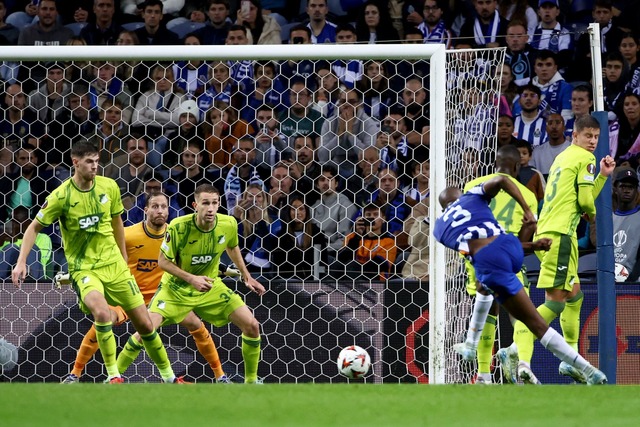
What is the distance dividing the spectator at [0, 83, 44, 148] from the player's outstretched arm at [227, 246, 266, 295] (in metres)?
2.84

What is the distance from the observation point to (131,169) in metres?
11.1

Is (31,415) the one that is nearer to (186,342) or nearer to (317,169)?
(186,342)

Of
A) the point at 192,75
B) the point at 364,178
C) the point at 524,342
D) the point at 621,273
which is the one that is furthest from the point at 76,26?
the point at 524,342

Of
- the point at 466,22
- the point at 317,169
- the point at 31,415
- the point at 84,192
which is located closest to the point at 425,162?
the point at 317,169

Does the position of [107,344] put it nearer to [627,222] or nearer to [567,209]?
[567,209]

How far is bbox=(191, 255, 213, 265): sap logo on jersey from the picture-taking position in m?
9.55

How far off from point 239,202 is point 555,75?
4.17 metres

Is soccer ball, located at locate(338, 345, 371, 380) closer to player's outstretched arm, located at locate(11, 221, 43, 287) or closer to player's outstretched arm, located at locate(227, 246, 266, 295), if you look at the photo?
player's outstretched arm, located at locate(227, 246, 266, 295)

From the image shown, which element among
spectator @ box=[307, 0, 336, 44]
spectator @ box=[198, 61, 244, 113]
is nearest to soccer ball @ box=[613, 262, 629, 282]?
spectator @ box=[198, 61, 244, 113]

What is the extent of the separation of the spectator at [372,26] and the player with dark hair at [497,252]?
603 centimetres

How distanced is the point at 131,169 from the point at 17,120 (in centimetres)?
135

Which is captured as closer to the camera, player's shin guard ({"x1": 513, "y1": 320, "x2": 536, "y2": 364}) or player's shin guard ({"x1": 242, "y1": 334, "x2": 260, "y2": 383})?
player's shin guard ({"x1": 513, "y1": 320, "x2": 536, "y2": 364})

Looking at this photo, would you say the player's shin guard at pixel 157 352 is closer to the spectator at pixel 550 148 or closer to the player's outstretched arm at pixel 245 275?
the player's outstretched arm at pixel 245 275

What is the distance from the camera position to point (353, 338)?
32.9ft
